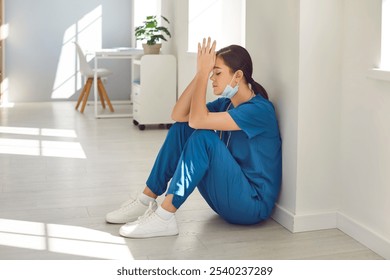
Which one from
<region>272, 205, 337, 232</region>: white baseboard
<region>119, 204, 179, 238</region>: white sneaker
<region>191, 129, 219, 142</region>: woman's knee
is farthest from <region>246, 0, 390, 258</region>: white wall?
<region>119, 204, 179, 238</region>: white sneaker

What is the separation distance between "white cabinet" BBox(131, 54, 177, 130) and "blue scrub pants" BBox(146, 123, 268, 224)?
122 inches

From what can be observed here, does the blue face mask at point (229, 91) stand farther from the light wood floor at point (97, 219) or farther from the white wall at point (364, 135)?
the light wood floor at point (97, 219)

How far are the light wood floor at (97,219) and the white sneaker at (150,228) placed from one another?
3 centimetres

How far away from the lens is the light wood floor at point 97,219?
92.4 inches

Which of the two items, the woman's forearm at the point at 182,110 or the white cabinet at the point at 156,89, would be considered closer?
the woman's forearm at the point at 182,110

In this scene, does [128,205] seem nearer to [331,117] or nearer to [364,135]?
[331,117]

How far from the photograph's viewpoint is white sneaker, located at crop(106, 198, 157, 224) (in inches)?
106

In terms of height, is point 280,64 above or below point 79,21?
below

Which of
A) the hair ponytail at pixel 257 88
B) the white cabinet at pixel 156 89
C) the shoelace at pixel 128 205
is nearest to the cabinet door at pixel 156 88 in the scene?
the white cabinet at pixel 156 89

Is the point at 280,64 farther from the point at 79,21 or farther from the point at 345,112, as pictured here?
the point at 79,21

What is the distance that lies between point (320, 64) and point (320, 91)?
0.11 meters

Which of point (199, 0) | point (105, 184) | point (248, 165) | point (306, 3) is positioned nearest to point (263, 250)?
point (248, 165)

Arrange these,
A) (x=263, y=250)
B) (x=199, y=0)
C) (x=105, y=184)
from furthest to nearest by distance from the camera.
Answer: (x=199, y=0) < (x=105, y=184) < (x=263, y=250)

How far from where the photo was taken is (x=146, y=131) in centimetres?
568
